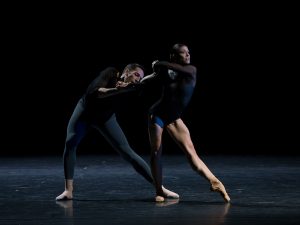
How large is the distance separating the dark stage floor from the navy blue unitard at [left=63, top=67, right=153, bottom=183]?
307 mm

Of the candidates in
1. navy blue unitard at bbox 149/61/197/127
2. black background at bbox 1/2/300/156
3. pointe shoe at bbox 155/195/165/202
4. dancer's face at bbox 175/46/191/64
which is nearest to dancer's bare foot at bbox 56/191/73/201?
pointe shoe at bbox 155/195/165/202

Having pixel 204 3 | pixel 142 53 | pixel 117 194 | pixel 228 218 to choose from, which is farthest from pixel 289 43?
pixel 228 218

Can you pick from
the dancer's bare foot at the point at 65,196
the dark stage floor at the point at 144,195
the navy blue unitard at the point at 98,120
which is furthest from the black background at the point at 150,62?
the dancer's bare foot at the point at 65,196

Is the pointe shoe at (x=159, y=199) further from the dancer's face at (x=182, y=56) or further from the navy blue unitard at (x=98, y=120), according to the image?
the dancer's face at (x=182, y=56)

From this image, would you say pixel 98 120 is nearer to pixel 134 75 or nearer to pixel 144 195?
pixel 134 75

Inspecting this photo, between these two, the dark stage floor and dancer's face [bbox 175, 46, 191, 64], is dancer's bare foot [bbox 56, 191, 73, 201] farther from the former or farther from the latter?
dancer's face [bbox 175, 46, 191, 64]

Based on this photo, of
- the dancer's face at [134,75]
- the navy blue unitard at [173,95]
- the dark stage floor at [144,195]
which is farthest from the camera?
the dancer's face at [134,75]

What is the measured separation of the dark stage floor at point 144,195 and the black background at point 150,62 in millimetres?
3048

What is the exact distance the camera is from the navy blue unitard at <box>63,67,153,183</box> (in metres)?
5.84

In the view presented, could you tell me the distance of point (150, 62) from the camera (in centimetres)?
1206

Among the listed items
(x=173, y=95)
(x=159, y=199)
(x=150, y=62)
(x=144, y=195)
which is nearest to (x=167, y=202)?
(x=159, y=199)

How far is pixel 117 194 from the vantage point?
6141 millimetres

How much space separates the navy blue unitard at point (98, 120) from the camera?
230 inches

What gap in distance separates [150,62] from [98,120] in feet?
20.4
